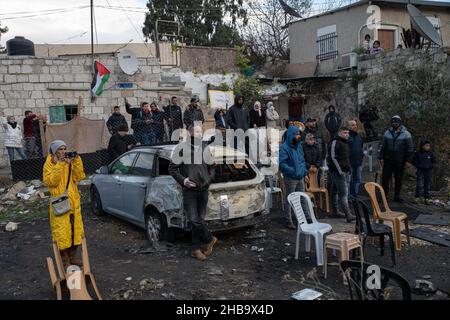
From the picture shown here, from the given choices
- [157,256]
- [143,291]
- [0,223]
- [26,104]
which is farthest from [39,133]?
[143,291]

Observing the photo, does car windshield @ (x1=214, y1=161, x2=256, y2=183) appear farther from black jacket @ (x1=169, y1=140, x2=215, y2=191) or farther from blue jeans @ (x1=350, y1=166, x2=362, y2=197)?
blue jeans @ (x1=350, y1=166, x2=362, y2=197)

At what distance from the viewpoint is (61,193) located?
17.7 ft

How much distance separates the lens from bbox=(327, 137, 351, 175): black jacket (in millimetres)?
7875

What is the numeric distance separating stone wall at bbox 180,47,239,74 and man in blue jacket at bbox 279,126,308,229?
36.9 ft

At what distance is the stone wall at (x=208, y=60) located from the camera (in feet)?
58.9

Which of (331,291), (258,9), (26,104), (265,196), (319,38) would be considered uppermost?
(258,9)

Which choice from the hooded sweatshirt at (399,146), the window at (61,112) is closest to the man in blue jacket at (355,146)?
the hooded sweatshirt at (399,146)

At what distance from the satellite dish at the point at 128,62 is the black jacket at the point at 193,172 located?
9963 mm

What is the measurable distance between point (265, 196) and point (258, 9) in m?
27.4

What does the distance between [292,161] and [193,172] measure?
2209 millimetres

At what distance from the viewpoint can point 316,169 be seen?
854cm

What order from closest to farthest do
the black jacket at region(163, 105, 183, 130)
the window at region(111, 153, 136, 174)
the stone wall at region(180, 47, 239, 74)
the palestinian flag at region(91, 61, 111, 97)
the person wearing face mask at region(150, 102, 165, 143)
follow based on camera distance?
the window at region(111, 153, 136, 174) < the person wearing face mask at region(150, 102, 165, 143) < the black jacket at region(163, 105, 183, 130) < the palestinian flag at region(91, 61, 111, 97) < the stone wall at region(180, 47, 239, 74)

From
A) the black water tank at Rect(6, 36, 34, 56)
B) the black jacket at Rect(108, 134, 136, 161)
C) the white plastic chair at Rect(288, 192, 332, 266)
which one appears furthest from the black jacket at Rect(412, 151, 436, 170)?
the black water tank at Rect(6, 36, 34, 56)

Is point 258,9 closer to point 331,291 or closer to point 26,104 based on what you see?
point 26,104
